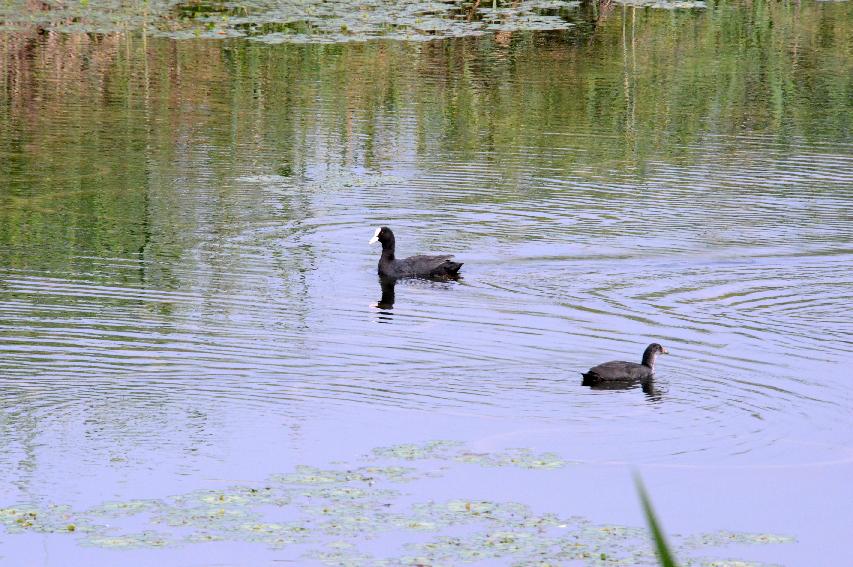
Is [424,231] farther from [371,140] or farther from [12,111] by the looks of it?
[12,111]

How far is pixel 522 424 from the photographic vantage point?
9594 mm

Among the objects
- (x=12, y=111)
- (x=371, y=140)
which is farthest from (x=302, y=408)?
(x=12, y=111)

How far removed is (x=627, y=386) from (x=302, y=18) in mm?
20263

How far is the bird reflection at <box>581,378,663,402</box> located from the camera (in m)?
10.5

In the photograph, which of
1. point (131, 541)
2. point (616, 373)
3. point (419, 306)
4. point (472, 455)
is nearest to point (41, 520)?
point (131, 541)

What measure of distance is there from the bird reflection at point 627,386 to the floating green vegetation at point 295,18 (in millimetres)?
17552

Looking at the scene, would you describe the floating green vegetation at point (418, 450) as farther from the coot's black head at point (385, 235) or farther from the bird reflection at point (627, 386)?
the coot's black head at point (385, 235)

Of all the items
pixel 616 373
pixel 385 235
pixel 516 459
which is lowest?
pixel 516 459

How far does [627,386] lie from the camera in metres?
10.5

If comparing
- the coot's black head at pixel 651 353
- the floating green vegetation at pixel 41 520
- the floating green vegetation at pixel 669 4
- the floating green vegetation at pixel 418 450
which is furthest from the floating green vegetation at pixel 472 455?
the floating green vegetation at pixel 669 4

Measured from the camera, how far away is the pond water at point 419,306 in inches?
315

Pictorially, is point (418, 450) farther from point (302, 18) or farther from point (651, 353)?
point (302, 18)

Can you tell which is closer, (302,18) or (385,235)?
(385,235)

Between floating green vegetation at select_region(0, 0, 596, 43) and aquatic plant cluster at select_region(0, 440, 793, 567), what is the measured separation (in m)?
19.8
